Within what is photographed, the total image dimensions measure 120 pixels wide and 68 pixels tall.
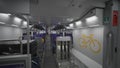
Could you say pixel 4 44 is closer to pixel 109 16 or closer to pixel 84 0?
pixel 84 0

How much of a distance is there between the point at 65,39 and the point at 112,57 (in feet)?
9.86

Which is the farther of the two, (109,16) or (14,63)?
(109,16)

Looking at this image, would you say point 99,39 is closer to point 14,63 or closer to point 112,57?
point 112,57

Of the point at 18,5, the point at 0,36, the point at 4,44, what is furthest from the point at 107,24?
the point at 0,36

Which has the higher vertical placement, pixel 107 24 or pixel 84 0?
pixel 84 0

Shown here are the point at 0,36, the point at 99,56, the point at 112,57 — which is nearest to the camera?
the point at 112,57

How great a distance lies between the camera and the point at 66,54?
5.54 metres

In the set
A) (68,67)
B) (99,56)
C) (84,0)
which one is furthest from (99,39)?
(68,67)

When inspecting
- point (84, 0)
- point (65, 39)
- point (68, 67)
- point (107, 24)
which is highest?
point (84, 0)

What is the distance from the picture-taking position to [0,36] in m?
4.14

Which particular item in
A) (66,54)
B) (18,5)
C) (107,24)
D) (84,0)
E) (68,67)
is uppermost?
(84,0)

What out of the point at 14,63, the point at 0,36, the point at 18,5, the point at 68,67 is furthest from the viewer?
the point at 68,67

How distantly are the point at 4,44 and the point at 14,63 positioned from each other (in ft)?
2.13

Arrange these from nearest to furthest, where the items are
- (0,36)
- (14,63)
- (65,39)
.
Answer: (14,63)
(0,36)
(65,39)
